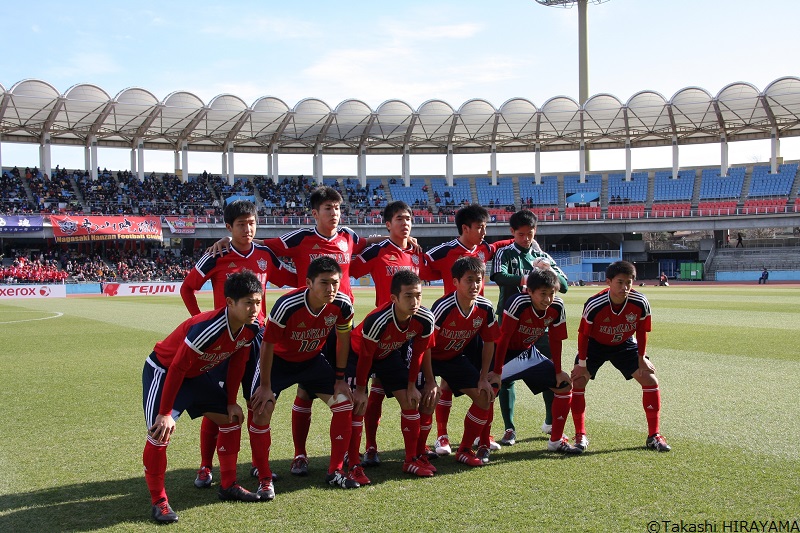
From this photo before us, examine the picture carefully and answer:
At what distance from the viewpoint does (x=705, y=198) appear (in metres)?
50.2

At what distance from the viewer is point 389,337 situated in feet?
16.9

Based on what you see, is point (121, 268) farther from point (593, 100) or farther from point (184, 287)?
point (184, 287)

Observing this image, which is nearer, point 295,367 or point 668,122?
point 295,367

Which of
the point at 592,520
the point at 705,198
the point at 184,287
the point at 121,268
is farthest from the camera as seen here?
the point at 705,198

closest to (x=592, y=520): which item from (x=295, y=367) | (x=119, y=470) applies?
(x=295, y=367)

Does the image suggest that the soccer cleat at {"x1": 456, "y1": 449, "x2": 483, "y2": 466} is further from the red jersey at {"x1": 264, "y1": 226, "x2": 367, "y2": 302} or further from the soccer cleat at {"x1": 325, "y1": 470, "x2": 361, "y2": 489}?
the red jersey at {"x1": 264, "y1": 226, "x2": 367, "y2": 302}

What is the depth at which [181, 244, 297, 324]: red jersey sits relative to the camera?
5926 millimetres

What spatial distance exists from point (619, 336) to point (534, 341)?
0.76m

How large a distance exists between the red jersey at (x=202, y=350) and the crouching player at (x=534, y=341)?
215 centimetres

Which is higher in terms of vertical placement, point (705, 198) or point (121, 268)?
point (705, 198)

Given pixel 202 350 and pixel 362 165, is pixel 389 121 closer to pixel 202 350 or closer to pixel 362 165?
pixel 362 165

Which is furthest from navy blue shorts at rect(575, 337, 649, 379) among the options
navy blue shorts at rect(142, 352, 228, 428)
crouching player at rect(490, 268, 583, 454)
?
navy blue shorts at rect(142, 352, 228, 428)

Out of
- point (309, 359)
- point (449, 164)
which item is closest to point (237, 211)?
point (309, 359)

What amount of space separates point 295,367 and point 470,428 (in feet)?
5.09
